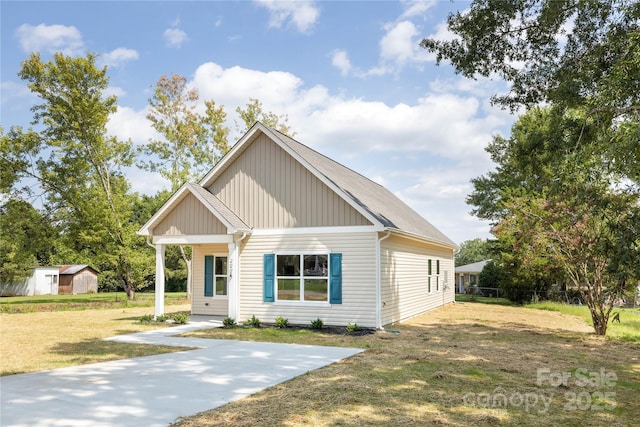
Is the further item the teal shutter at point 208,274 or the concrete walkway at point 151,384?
the teal shutter at point 208,274

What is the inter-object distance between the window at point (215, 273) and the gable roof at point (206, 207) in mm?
2393

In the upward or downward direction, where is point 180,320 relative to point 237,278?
downward

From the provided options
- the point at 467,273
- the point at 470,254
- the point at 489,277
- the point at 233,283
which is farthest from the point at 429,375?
the point at 470,254

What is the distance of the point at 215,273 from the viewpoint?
17156 millimetres

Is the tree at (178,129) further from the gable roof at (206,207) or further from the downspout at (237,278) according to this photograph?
the downspout at (237,278)

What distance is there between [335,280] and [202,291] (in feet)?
19.3

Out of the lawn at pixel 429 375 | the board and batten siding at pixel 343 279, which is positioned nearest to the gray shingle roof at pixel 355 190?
the board and batten siding at pixel 343 279

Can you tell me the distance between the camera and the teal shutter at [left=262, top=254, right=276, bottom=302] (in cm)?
1487

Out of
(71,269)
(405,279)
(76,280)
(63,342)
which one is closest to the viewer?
(63,342)

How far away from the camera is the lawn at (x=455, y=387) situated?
221 inches

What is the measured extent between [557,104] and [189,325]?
1210 centimetres

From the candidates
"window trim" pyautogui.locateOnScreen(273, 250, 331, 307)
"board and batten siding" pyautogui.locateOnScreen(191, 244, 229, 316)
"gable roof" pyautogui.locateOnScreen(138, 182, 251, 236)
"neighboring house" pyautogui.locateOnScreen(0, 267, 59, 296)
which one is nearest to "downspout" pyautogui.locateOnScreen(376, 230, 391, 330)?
"window trim" pyautogui.locateOnScreen(273, 250, 331, 307)

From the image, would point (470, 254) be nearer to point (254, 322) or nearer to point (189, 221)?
point (254, 322)

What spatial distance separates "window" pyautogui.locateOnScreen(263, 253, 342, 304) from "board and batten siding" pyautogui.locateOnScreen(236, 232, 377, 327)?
0.60 ft
